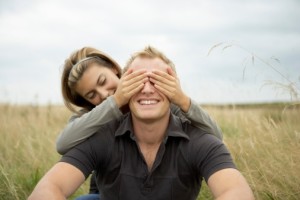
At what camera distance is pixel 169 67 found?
3.00 metres

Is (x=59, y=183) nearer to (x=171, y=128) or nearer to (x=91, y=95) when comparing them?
(x=171, y=128)

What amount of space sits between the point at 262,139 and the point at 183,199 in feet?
6.26

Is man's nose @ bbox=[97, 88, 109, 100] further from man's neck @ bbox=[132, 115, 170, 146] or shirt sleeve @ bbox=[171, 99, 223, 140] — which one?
shirt sleeve @ bbox=[171, 99, 223, 140]

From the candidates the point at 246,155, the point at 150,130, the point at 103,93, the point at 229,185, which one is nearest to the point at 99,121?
the point at 150,130

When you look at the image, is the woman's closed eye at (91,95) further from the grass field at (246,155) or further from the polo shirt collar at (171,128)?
the grass field at (246,155)

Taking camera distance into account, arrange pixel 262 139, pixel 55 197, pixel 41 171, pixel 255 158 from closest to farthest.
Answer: pixel 55 197
pixel 255 158
pixel 262 139
pixel 41 171

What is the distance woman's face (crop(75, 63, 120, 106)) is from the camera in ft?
12.6

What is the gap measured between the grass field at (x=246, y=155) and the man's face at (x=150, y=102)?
47.8 inches

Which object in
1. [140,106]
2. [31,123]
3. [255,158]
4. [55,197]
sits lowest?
[31,123]

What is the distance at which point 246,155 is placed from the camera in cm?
450

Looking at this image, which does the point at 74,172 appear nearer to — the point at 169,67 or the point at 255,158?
the point at 169,67

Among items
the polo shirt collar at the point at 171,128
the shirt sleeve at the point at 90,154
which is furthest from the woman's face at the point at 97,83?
the shirt sleeve at the point at 90,154

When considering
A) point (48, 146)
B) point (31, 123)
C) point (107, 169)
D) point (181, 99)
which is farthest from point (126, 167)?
point (31, 123)

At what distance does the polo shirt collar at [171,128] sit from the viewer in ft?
9.71
